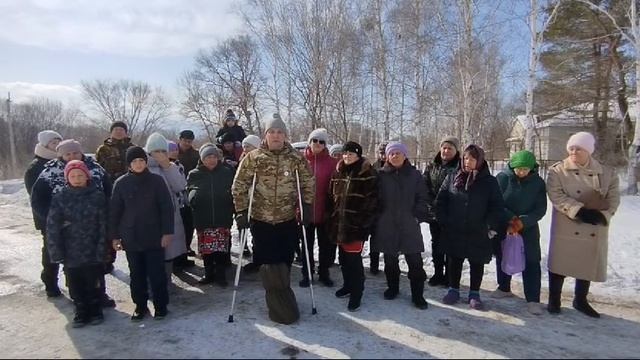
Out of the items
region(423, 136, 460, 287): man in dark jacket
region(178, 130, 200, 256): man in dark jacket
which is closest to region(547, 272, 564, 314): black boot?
region(423, 136, 460, 287): man in dark jacket

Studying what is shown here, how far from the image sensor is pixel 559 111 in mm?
22734

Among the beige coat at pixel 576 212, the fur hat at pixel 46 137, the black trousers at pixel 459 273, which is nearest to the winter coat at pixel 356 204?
the black trousers at pixel 459 273

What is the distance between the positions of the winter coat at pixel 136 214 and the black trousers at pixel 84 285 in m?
0.42

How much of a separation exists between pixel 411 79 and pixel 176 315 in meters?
15.2

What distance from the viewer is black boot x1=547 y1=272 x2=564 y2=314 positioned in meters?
4.70

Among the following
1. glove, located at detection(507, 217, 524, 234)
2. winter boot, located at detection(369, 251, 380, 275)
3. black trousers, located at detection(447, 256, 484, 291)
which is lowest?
winter boot, located at detection(369, 251, 380, 275)

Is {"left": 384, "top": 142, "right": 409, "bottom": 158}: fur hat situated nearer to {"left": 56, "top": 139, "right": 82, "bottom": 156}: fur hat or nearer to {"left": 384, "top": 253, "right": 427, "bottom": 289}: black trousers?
{"left": 384, "top": 253, "right": 427, "bottom": 289}: black trousers

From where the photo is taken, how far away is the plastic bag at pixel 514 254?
16.0ft

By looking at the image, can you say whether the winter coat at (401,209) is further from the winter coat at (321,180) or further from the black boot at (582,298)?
the black boot at (582,298)

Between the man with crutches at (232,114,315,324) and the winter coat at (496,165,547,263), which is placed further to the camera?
the winter coat at (496,165,547,263)

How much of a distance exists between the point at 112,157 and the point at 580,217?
19.9 feet

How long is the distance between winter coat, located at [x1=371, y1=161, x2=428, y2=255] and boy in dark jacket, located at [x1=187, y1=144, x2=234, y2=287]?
82.5 inches

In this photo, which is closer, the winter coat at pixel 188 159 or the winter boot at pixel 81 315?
the winter boot at pixel 81 315

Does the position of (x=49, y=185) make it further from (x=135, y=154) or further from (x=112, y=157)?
(x=112, y=157)
